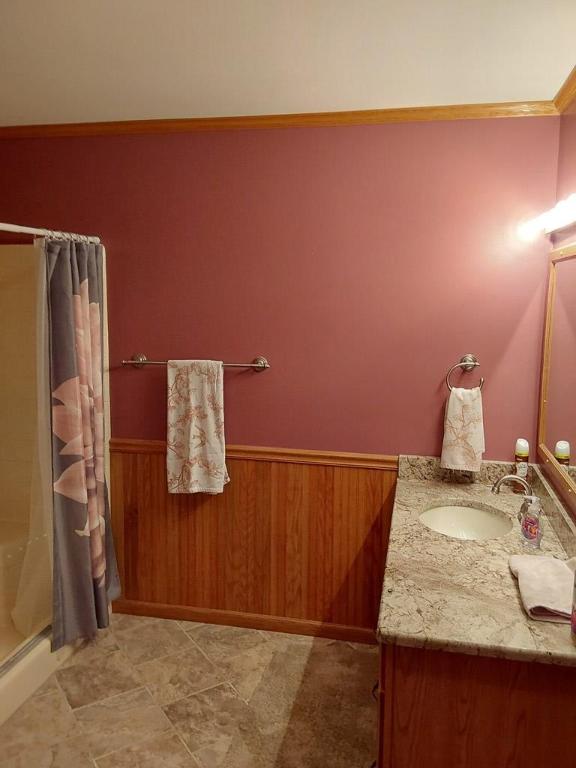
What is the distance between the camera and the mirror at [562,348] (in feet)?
6.53

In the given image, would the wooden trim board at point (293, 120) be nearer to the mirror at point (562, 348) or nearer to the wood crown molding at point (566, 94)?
the wood crown molding at point (566, 94)

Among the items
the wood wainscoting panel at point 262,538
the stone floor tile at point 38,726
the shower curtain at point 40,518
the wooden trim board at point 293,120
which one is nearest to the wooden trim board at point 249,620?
the wood wainscoting panel at point 262,538

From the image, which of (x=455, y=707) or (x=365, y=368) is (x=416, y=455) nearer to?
(x=365, y=368)

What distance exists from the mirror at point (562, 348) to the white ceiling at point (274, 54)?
0.29m

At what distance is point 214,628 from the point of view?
9.30 feet

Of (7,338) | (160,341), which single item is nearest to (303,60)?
(160,341)

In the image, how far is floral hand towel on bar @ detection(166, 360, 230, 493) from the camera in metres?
2.64

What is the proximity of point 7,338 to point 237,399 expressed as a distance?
110 centimetres

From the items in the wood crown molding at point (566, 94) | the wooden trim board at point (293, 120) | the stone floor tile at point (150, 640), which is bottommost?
the stone floor tile at point (150, 640)

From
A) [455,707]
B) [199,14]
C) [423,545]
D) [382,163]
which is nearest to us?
[455,707]

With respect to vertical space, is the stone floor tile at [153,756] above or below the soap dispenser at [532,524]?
below

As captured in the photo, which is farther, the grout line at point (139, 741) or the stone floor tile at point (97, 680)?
the stone floor tile at point (97, 680)

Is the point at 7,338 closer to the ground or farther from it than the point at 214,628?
farther from it

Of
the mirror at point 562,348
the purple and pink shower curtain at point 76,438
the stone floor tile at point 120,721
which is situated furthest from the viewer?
the purple and pink shower curtain at point 76,438
